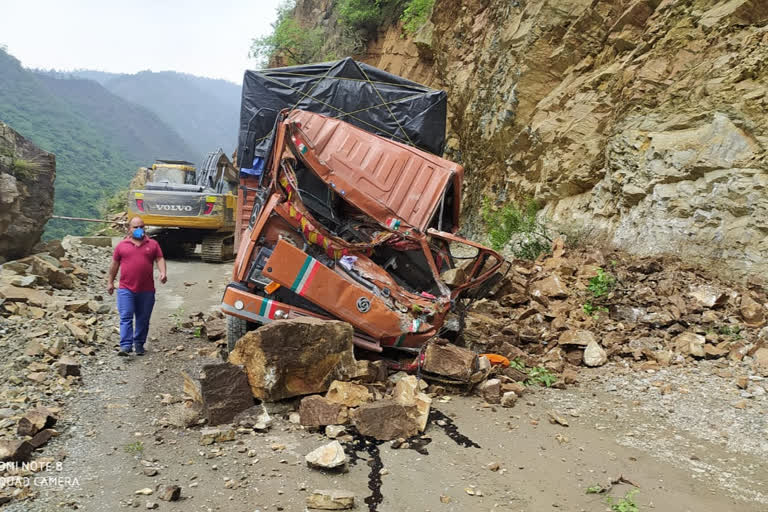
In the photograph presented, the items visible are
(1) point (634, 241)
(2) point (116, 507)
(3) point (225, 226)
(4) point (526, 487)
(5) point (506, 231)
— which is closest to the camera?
(2) point (116, 507)

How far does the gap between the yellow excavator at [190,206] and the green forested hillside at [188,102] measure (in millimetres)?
101353

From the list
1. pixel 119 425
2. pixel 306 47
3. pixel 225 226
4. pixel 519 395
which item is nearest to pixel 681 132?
pixel 519 395

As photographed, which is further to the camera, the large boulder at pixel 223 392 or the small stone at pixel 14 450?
the large boulder at pixel 223 392

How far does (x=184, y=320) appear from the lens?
22.5 feet

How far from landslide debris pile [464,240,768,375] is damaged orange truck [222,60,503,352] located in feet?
2.87

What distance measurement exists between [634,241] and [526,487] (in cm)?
471

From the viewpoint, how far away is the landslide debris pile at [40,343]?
314 centimetres

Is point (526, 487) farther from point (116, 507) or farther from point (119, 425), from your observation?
point (119, 425)

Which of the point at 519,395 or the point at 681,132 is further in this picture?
the point at 681,132

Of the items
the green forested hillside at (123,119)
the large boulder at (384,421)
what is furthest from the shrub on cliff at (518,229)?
the green forested hillside at (123,119)

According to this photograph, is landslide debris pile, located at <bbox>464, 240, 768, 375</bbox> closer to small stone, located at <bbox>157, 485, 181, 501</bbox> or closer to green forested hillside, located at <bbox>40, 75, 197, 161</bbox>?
small stone, located at <bbox>157, 485, 181, 501</bbox>

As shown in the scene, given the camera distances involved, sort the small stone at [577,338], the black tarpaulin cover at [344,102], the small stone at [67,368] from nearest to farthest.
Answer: the small stone at [67,368]
the small stone at [577,338]
the black tarpaulin cover at [344,102]

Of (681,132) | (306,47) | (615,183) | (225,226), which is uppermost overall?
(306,47)

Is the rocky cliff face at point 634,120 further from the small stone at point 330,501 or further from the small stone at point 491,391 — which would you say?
the small stone at point 330,501
